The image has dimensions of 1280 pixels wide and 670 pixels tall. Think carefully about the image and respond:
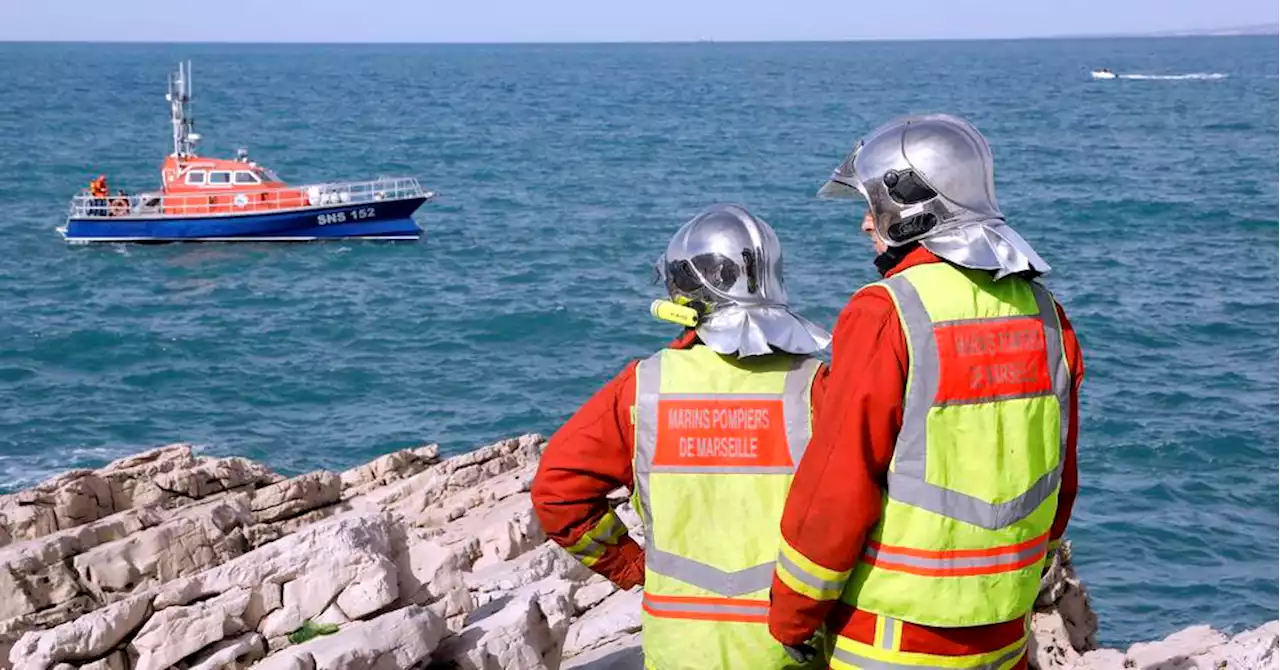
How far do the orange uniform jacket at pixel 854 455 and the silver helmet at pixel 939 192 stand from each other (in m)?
0.27

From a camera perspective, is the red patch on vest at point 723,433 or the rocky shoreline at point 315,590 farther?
the rocky shoreline at point 315,590

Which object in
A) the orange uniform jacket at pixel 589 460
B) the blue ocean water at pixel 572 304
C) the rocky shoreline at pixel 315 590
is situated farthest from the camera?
the blue ocean water at pixel 572 304

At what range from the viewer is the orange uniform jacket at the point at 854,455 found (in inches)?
152

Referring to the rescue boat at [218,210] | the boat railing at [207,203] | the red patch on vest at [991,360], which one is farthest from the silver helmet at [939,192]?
the boat railing at [207,203]

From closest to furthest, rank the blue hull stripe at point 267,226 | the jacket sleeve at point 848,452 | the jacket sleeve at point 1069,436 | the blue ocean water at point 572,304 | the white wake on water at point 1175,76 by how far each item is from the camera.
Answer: the jacket sleeve at point 848,452 → the jacket sleeve at point 1069,436 → the blue ocean water at point 572,304 → the blue hull stripe at point 267,226 → the white wake on water at point 1175,76

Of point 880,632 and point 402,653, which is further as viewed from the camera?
point 402,653

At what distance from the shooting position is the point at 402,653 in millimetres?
5922

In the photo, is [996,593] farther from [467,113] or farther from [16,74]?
[16,74]

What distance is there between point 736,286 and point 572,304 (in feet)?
90.9

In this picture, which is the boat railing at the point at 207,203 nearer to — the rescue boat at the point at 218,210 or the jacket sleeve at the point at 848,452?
the rescue boat at the point at 218,210

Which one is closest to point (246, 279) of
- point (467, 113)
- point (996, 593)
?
point (996, 593)

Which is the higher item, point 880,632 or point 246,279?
point 880,632

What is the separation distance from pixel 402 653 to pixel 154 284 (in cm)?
3268

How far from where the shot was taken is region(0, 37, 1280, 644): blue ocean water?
20.3 metres
